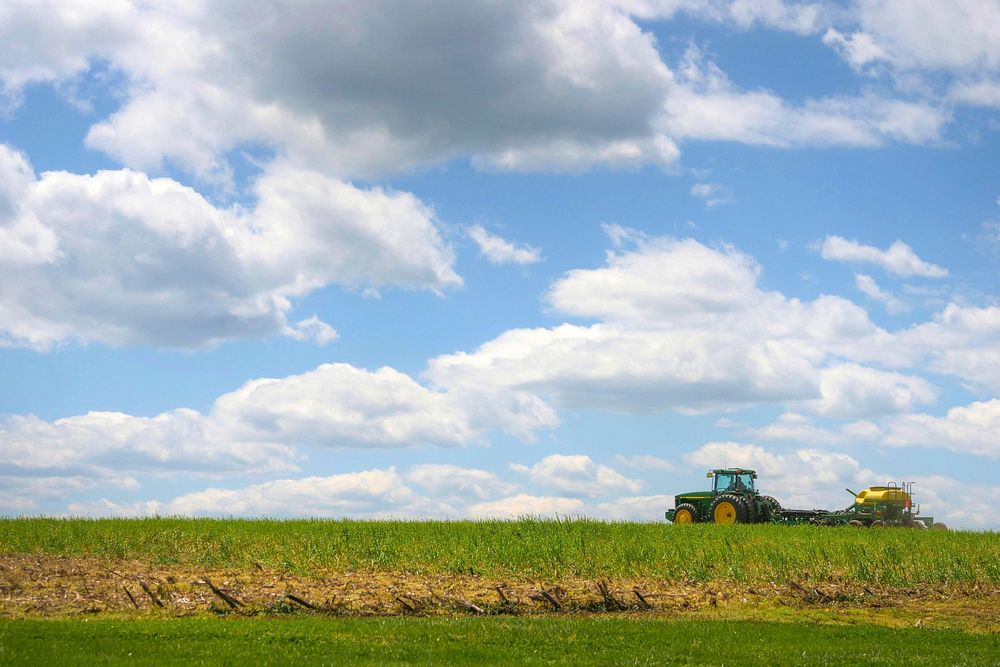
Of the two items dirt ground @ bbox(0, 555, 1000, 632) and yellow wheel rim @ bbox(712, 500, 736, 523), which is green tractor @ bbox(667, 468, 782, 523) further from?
dirt ground @ bbox(0, 555, 1000, 632)

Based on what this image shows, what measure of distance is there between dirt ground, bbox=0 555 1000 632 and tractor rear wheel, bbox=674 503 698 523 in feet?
70.0

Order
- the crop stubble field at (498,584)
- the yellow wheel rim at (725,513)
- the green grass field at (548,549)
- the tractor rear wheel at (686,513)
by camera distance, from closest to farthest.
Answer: the crop stubble field at (498,584), the green grass field at (548,549), the yellow wheel rim at (725,513), the tractor rear wheel at (686,513)

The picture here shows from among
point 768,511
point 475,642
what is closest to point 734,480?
point 768,511

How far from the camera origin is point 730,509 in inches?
1807

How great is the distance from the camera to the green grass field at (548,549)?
92.3ft

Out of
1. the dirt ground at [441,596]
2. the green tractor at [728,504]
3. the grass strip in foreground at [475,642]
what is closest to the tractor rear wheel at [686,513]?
the green tractor at [728,504]

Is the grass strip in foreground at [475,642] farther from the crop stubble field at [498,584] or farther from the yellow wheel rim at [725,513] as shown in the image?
the yellow wheel rim at [725,513]

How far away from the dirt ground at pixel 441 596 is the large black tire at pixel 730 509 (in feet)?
61.9

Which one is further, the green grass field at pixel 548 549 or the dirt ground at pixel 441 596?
the green grass field at pixel 548 549

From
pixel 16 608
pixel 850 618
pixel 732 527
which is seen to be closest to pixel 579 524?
pixel 732 527

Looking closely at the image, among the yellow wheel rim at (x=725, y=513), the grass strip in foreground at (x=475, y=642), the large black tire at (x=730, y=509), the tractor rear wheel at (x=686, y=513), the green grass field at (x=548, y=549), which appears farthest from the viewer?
the tractor rear wheel at (x=686, y=513)

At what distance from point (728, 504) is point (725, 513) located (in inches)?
19.0

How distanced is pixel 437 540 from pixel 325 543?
13.0 ft

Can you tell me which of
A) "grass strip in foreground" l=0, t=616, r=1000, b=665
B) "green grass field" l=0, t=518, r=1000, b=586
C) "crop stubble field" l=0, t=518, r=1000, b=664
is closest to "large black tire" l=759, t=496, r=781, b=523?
"green grass field" l=0, t=518, r=1000, b=586
